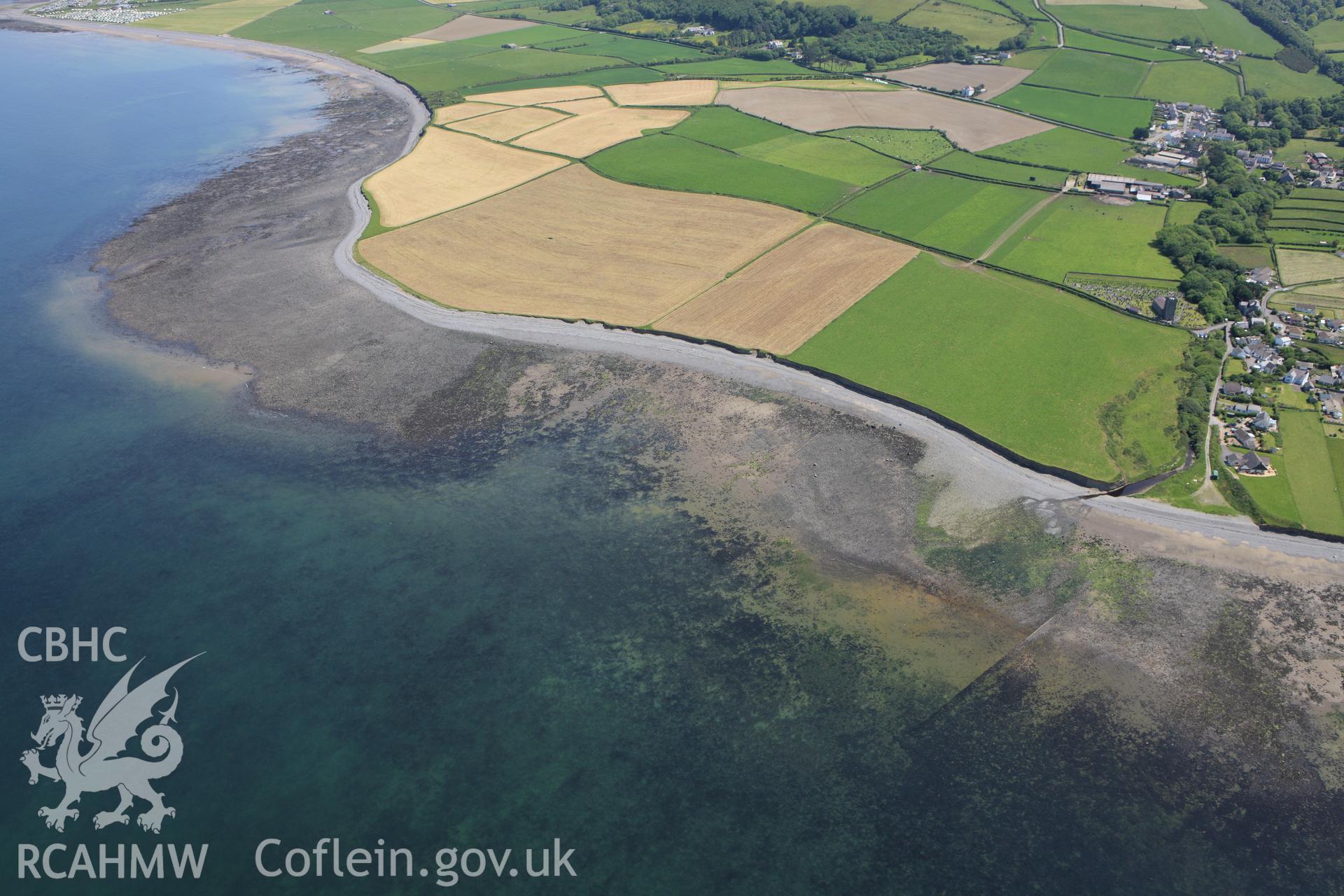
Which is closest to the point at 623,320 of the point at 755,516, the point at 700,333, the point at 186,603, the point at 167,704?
the point at 700,333

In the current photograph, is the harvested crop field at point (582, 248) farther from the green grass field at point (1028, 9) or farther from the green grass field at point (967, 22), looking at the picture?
the green grass field at point (1028, 9)

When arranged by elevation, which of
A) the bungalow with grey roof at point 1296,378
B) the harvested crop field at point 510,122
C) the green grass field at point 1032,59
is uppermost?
the green grass field at point 1032,59

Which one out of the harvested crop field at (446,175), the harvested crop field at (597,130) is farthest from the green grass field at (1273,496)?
the harvested crop field at (597,130)

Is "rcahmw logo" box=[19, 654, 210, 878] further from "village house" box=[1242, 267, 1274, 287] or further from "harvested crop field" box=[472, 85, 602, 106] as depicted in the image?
"harvested crop field" box=[472, 85, 602, 106]

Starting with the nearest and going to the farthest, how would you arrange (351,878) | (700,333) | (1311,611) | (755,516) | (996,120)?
(351,878), (1311,611), (755,516), (700,333), (996,120)

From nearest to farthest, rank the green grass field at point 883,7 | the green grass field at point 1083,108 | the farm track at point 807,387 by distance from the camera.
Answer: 1. the farm track at point 807,387
2. the green grass field at point 1083,108
3. the green grass field at point 883,7

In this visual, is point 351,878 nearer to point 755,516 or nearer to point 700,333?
point 755,516
